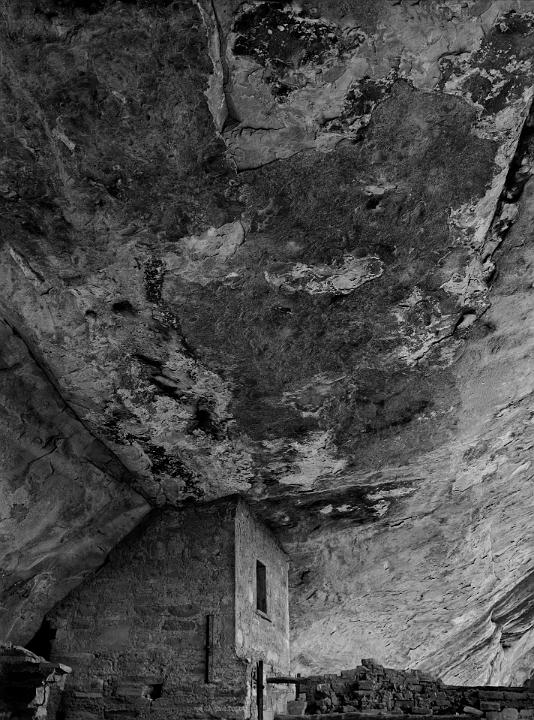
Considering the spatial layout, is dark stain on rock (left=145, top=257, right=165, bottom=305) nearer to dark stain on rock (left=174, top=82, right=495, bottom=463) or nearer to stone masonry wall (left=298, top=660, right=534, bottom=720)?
dark stain on rock (left=174, top=82, right=495, bottom=463)

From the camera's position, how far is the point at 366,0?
330cm

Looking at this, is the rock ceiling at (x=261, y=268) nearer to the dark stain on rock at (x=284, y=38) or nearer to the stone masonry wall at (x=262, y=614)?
the dark stain on rock at (x=284, y=38)

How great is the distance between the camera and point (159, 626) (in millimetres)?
6457

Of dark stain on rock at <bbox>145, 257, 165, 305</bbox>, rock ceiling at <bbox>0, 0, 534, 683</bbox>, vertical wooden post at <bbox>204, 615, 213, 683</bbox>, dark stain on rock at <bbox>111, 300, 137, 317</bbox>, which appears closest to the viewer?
rock ceiling at <bbox>0, 0, 534, 683</bbox>

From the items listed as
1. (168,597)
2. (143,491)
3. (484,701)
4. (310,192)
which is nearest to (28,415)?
(143,491)

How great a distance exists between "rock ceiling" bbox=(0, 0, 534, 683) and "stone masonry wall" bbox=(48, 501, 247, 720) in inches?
8.7

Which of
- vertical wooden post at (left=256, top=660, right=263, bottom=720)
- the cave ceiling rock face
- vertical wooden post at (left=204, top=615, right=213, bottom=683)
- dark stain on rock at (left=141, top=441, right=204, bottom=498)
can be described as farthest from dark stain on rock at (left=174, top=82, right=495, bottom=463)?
vertical wooden post at (left=256, top=660, right=263, bottom=720)

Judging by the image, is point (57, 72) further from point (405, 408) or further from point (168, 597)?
point (168, 597)

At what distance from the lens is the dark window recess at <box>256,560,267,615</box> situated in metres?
7.11

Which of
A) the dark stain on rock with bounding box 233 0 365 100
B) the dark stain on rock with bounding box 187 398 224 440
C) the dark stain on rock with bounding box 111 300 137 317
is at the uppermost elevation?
the dark stain on rock with bounding box 233 0 365 100

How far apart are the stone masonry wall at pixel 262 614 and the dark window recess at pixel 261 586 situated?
53 mm

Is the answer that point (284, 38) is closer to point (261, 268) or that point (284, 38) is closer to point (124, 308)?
point (261, 268)

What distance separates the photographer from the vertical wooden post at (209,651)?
20.1ft

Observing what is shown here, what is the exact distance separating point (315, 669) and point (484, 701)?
12.3ft
